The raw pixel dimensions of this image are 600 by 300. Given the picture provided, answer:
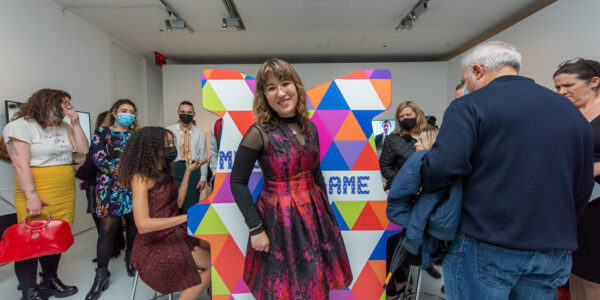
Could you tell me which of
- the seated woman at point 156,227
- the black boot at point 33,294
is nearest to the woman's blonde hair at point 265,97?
the seated woman at point 156,227

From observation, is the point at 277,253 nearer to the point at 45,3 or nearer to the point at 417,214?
the point at 417,214

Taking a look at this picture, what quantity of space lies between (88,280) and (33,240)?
2.73 ft

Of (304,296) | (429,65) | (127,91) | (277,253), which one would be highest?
(429,65)

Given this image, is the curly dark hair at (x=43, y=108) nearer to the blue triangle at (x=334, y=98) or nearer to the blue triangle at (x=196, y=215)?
the blue triangle at (x=196, y=215)

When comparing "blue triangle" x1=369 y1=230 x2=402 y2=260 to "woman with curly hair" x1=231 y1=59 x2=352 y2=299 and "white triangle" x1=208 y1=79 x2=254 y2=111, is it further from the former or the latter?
"white triangle" x1=208 y1=79 x2=254 y2=111

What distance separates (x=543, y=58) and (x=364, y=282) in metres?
3.96

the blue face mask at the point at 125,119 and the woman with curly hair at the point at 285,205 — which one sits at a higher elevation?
the blue face mask at the point at 125,119

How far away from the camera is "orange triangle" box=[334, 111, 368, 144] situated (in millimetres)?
1481

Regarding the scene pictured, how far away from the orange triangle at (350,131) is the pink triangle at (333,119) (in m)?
0.02

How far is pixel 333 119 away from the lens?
148cm

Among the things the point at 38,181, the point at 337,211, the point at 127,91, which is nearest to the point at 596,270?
the point at 337,211

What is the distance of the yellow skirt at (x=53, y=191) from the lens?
6.29 feet

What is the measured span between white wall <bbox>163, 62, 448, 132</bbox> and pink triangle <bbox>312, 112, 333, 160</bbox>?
3.89 m

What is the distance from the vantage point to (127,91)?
471cm
